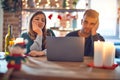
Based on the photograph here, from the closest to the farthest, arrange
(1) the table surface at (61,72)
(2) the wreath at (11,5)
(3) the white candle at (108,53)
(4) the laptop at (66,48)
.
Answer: (1) the table surface at (61,72) → (3) the white candle at (108,53) → (4) the laptop at (66,48) → (2) the wreath at (11,5)

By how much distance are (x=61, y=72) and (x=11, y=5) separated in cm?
390

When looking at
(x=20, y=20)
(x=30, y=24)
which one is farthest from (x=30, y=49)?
(x=20, y=20)

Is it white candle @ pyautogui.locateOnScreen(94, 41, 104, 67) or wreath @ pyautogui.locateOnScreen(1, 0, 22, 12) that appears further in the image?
wreath @ pyautogui.locateOnScreen(1, 0, 22, 12)

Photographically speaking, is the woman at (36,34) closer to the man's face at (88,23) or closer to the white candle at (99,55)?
the man's face at (88,23)

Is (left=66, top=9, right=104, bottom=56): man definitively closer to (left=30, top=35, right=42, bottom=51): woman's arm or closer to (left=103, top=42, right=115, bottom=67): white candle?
(left=30, top=35, right=42, bottom=51): woman's arm

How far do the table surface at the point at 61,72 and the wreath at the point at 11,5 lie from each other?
3535 mm

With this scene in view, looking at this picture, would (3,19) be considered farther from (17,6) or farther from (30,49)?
(30,49)

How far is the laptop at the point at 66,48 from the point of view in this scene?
Result: 188 cm

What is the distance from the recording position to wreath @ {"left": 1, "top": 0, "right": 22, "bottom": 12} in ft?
16.7

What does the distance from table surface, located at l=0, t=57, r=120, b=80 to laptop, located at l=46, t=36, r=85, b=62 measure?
0.12 meters

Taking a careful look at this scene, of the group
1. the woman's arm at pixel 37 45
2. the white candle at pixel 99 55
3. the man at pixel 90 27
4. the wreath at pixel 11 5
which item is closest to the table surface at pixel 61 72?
the white candle at pixel 99 55

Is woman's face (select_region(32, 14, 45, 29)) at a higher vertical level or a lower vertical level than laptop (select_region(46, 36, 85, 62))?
higher

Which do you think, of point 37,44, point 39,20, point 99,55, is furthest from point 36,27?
point 99,55

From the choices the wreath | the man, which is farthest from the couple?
the wreath
